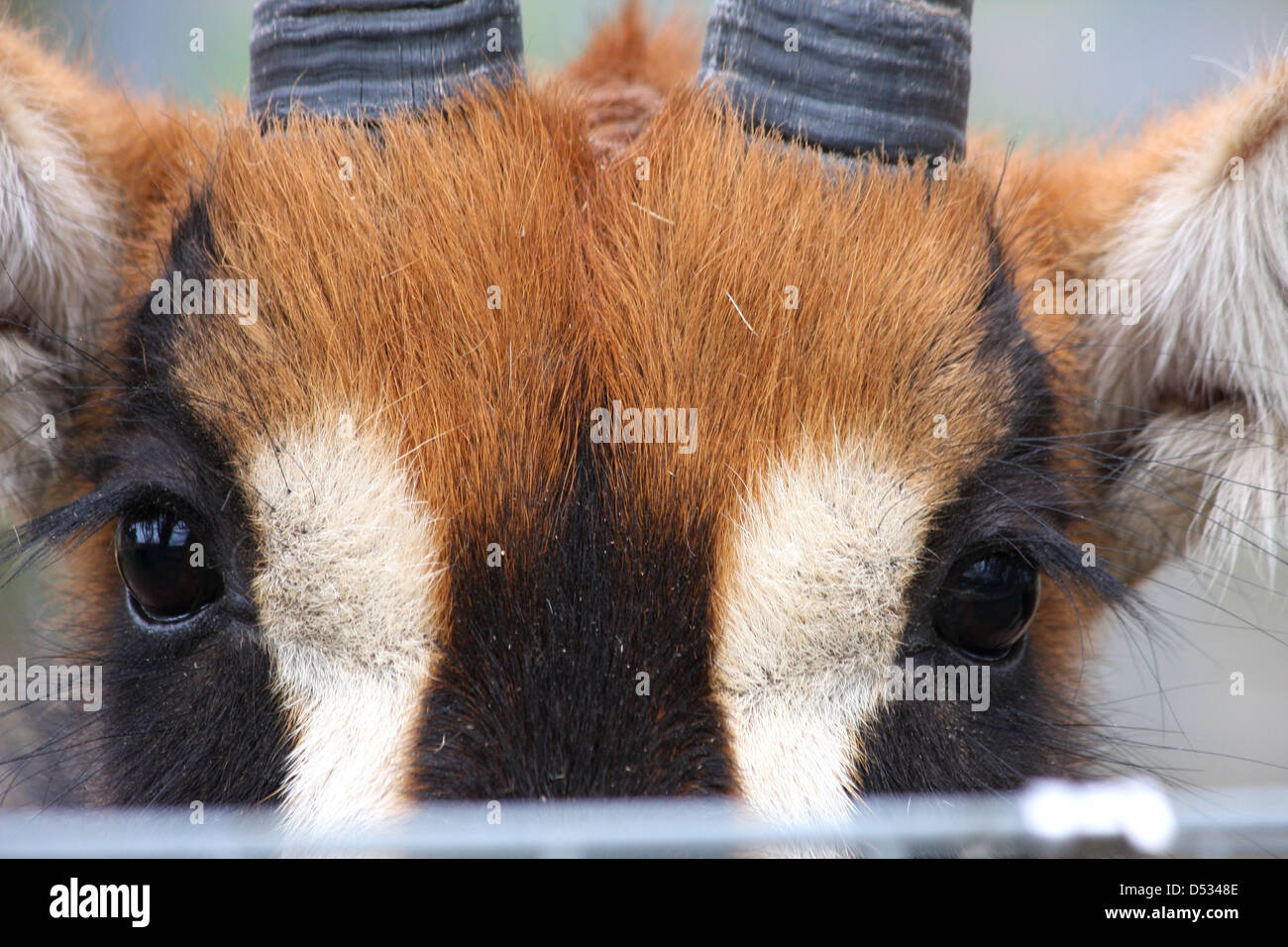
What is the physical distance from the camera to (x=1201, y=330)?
2.90m

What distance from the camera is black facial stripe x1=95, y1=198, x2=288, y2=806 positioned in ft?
7.54

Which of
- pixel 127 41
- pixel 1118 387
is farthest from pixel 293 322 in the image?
pixel 127 41

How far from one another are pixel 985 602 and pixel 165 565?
1.66 m

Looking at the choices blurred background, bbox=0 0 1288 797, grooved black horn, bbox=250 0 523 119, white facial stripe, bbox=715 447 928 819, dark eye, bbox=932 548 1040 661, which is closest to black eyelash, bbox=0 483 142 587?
blurred background, bbox=0 0 1288 797

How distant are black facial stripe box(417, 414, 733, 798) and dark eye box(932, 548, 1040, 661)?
54cm

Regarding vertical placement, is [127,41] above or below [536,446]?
above

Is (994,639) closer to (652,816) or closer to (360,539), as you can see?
(652,816)

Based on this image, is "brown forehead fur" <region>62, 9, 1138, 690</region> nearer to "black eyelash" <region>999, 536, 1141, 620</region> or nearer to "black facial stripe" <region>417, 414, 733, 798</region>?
"black facial stripe" <region>417, 414, 733, 798</region>

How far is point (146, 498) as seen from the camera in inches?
95.7

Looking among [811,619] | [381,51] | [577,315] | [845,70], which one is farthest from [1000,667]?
[381,51]

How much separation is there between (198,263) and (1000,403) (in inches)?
67.3

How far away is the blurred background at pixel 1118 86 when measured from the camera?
3.45m

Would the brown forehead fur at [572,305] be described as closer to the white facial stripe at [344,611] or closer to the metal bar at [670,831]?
the white facial stripe at [344,611]

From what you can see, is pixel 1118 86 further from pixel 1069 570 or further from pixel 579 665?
pixel 579 665
